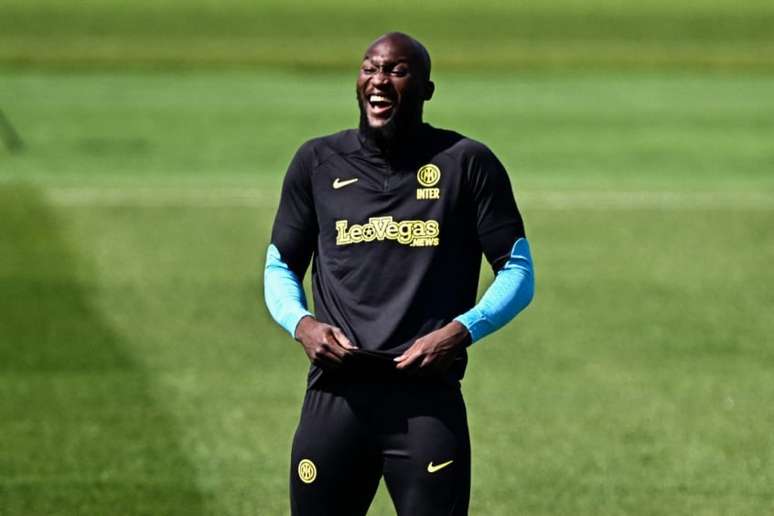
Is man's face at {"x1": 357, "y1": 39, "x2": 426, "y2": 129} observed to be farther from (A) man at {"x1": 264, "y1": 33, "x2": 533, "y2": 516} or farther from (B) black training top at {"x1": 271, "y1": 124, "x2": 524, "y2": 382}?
(B) black training top at {"x1": 271, "y1": 124, "x2": 524, "y2": 382}

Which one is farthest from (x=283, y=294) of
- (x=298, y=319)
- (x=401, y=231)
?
(x=401, y=231)

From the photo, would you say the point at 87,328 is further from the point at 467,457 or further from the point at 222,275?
the point at 467,457

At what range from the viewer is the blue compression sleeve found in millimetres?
6754

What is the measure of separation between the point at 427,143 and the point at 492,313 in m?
0.70

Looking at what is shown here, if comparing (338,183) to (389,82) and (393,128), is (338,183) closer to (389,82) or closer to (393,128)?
(393,128)

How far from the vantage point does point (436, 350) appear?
6605 mm

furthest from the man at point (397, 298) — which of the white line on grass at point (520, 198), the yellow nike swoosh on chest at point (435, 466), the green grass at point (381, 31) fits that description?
the green grass at point (381, 31)

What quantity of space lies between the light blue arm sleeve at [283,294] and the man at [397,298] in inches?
0.5

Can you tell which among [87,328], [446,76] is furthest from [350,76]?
[87,328]

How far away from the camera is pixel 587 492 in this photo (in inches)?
423

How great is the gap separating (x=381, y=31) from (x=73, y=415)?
104 feet

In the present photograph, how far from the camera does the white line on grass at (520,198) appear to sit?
824 inches

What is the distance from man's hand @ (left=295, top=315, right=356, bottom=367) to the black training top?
0.44 feet

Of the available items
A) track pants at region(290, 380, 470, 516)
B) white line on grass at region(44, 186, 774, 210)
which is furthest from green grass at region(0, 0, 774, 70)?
track pants at region(290, 380, 470, 516)
